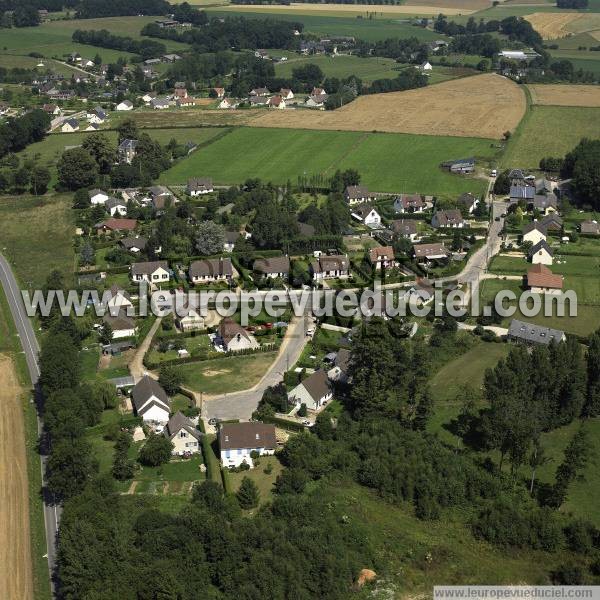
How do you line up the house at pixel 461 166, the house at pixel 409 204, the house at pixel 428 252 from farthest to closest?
the house at pixel 461 166
the house at pixel 409 204
the house at pixel 428 252

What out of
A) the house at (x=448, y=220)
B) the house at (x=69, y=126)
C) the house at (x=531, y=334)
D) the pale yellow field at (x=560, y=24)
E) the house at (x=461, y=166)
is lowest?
the house at (x=531, y=334)

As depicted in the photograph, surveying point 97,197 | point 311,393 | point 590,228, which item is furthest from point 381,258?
point 97,197

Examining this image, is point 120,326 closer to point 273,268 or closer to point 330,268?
point 273,268

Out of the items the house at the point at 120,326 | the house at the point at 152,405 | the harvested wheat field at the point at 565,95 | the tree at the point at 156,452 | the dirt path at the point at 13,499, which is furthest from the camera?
the harvested wheat field at the point at 565,95

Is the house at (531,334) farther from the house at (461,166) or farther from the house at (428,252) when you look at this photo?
the house at (461,166)

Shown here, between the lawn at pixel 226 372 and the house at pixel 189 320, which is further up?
the house at pixel 189 320

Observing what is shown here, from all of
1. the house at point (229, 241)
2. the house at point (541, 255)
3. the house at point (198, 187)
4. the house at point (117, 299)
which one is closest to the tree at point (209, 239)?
the house at point (229, 241)

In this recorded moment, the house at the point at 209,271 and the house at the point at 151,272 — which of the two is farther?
the house at the point at 151,272
